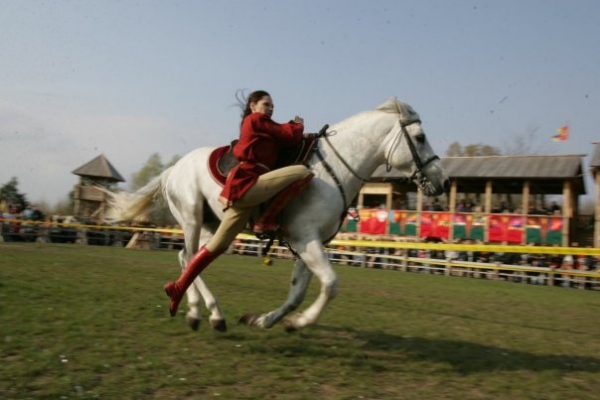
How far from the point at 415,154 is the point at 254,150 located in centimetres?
164

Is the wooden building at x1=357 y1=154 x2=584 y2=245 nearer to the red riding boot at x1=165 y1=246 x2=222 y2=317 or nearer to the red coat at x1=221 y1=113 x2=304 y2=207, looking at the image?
the red coat at x1=221 y1=113 x2=304 y2=207

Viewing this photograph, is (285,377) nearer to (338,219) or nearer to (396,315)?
(338,219)

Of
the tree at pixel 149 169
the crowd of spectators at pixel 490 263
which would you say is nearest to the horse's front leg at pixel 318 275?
the crowd of spectators at pixel 490 263

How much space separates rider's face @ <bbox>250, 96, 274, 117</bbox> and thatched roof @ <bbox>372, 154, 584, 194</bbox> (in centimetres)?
1936

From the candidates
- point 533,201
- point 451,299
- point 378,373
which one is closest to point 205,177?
point 378,373

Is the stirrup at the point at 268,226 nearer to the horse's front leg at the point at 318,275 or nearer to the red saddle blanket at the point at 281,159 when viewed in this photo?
the horse's front leg at the point at 318,275

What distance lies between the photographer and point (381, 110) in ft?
18.4

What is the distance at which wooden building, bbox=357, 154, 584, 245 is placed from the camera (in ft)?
80.5

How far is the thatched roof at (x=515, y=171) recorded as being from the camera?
25.1 metres

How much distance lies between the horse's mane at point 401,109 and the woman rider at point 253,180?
993 mm

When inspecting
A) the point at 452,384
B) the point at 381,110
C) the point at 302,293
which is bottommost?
the point at 452,384

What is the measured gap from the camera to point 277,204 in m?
4.91

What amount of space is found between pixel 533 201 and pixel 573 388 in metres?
28.4

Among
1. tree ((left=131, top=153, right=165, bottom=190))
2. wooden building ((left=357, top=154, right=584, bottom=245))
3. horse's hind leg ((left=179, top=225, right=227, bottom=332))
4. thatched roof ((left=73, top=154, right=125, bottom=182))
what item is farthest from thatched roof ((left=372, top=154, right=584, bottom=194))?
tree ((left=131, top=153, right=165, bottom=190))
